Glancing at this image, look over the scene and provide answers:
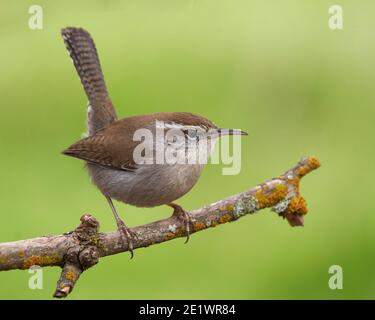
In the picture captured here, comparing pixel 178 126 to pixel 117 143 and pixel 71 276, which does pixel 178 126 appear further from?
pixel 71 276

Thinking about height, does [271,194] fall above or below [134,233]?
above

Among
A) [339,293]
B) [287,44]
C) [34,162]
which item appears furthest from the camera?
[287,44]

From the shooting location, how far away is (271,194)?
496 cm

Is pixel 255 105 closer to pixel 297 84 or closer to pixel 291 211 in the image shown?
pixel 297 84

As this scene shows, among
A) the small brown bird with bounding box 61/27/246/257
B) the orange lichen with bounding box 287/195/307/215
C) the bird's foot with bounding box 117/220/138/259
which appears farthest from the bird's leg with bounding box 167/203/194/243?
the orange lichen with bounding box 287/195/307/215

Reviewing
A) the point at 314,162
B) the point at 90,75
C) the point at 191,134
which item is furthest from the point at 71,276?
the point at 90,75

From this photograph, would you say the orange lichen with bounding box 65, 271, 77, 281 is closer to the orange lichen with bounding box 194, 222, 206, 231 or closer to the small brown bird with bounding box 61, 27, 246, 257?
the small brown bird with bounding box 61, 27, 246, 257

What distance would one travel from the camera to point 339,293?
6.08 metres

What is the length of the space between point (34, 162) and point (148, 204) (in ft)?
9.41

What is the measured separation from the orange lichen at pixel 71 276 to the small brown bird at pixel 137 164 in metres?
0.50

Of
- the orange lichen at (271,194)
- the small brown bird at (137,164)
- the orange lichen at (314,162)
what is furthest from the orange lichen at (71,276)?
the orange lichen at (314,162)

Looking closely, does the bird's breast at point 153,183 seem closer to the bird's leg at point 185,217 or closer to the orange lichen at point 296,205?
the bird's leg at point 185,217

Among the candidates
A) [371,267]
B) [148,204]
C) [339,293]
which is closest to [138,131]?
[148,204]

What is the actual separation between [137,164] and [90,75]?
1.24 meters
